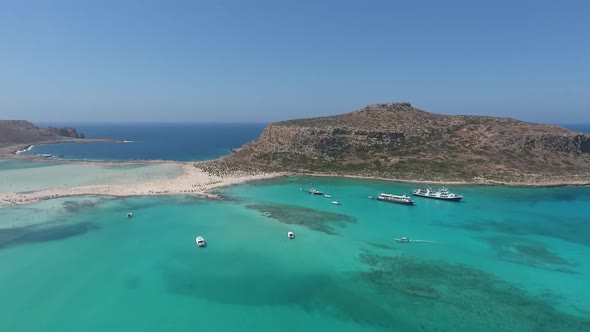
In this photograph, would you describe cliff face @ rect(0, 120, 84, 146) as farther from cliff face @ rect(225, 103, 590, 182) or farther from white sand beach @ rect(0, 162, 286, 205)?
cliff face @ rect(225, 103, 590, 182)

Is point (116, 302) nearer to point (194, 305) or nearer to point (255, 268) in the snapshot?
point (194, 305)

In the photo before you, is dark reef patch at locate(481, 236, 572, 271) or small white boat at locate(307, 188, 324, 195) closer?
dark reef patch at locate(481, 236, 572, 271)

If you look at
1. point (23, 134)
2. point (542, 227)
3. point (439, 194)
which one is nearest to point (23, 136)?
point (23, 134)

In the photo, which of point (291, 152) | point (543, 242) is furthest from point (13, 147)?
point (543, 242)

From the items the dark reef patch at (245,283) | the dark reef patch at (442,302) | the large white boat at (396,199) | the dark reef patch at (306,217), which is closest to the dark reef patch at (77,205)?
the dark reef patch at (306,217)

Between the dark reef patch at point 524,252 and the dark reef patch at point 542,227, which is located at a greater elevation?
the dark reef patch at point 542,227

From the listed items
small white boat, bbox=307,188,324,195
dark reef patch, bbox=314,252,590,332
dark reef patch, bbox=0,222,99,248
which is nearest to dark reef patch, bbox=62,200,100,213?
dark reef patch, bbox=0,222,99,248

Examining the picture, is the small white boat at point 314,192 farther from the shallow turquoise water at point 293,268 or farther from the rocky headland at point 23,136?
the rocky headland at point 23,136
